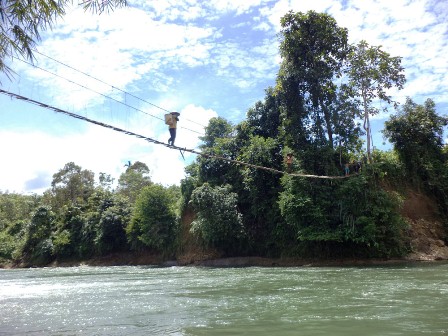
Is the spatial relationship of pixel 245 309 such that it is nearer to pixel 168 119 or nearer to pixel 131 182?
pixel 168 119

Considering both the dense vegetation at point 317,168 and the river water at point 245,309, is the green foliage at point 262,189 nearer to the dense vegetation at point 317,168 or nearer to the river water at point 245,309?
the dense vegetation at point 317,168

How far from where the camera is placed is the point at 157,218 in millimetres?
22016

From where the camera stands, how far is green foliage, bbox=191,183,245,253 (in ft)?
58.7

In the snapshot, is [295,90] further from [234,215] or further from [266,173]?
[234,215]

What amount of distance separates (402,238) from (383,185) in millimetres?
2522

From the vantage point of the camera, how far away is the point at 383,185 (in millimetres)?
16672

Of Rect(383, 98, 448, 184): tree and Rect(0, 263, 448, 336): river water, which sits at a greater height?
Rect(383, 98, 448, 184): tree

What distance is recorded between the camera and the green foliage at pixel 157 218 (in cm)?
2161

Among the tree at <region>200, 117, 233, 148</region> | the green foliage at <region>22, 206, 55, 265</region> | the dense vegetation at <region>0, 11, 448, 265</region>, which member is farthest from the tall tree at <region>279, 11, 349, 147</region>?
the green foliage at <region>22, 206, 55, 265</region>

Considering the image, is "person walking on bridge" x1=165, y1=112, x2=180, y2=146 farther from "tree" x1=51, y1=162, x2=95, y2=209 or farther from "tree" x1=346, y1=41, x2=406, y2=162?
"tree" x1=51, y1=162, x2=95, y2=209

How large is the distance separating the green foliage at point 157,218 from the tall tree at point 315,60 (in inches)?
378

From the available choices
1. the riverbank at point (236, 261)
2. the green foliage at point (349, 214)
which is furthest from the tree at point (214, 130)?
the green foliage at point (349, 214)

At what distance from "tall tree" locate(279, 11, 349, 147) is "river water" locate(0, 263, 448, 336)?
31.1ft

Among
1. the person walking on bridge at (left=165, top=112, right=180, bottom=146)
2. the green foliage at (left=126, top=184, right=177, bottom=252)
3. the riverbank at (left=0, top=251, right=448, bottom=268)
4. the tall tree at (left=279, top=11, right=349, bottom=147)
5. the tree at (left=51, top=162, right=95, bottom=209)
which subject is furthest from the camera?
the tree at (left=51, top=162, right=95, bottom=209)
